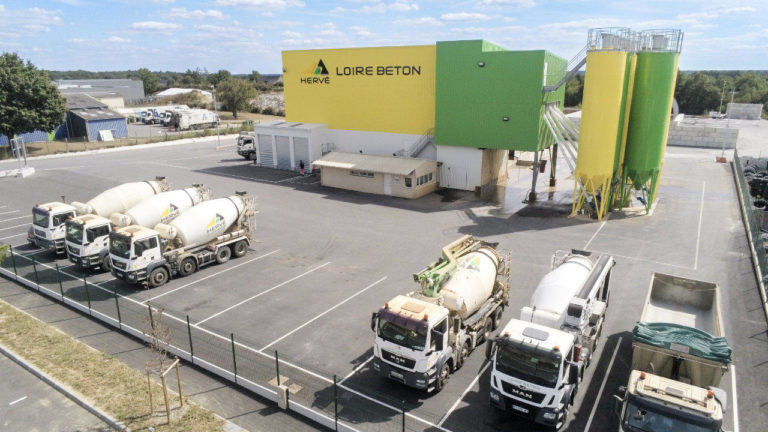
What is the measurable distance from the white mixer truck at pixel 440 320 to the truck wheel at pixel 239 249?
1209 cm

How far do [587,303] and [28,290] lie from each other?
23.0 meters

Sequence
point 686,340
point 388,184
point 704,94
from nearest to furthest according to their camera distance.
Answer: point 686,340 → point 388,184 → point 704,94

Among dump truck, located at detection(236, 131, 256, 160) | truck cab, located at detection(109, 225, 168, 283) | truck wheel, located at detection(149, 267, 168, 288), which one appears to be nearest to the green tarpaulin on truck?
truck wheel, located at detection(149, 267, 168, 288)

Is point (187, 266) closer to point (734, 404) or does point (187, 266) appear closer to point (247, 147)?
point (734, 404)

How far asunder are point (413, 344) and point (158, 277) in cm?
1385

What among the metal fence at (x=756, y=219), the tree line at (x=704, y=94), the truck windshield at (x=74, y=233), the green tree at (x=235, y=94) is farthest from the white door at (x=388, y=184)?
the tree line at (x=704, y=94)

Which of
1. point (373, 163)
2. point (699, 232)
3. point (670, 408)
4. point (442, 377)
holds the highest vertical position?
point (373, 163)

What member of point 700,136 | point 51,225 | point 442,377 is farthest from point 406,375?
point 700,136

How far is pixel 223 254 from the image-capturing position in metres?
24.8

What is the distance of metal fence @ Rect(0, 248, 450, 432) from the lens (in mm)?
13148

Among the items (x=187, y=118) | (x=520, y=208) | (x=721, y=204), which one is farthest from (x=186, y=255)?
(x=187, y=118)

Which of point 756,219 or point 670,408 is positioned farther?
point 756,219

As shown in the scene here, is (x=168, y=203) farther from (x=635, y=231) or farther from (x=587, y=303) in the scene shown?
(x=635, y=231)

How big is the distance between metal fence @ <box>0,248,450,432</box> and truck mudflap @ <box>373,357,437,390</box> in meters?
0.67
